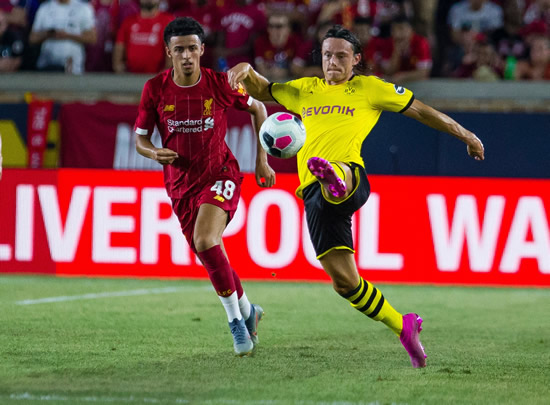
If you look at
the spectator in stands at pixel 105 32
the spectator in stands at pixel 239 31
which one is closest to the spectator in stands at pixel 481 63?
the spectator in stands at pixel 239 31

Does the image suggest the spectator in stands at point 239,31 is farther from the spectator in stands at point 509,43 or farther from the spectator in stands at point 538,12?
the spectator in stands at point 538,12

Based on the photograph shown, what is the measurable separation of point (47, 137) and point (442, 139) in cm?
512

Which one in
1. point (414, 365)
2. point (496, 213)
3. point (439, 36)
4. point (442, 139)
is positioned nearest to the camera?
point (414, 365)

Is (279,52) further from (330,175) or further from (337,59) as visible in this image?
(330,175)

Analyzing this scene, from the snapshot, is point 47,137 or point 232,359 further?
point 47,137

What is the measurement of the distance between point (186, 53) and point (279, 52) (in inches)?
258

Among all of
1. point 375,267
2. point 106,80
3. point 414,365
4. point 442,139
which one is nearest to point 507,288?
point 375,267

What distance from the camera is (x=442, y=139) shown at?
12.0 metres

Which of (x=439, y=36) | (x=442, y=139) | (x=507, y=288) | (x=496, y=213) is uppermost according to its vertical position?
(x=439, y=36)

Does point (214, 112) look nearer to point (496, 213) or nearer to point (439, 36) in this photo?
point (496, 213)

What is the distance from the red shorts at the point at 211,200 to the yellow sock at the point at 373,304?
1033mm

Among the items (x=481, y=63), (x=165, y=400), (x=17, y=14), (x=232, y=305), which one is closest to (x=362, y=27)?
(x=481, y=63)

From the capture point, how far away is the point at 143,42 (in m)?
12.8

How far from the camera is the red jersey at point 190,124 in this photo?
632 cm
